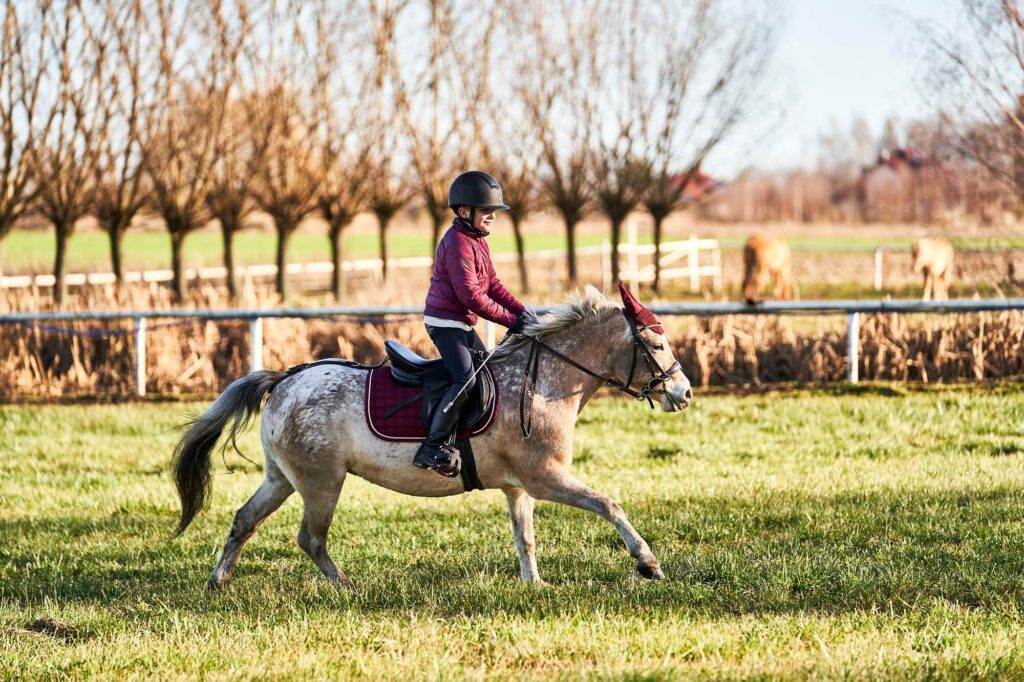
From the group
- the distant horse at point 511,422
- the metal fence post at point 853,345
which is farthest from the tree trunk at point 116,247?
the distant horse at point 511,422

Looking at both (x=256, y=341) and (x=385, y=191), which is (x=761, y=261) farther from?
(x=256, y=341)

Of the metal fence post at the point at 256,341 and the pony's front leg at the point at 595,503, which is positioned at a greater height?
the metal fence post at the point at 256,341

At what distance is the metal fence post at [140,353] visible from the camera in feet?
53.0

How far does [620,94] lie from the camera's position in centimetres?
2647

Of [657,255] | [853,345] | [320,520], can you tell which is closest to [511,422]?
[320,520]

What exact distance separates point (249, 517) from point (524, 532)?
174cm

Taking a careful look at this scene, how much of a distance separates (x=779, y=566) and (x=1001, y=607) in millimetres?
1360

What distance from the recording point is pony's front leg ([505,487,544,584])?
7.15m

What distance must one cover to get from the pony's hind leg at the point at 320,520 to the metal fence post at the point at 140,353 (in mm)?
9677

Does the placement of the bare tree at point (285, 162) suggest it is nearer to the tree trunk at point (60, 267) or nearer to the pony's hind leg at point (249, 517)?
the tree trunk at point (60, 267)

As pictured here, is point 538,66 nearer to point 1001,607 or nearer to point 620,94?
point 620,94

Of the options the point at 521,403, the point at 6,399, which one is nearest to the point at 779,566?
the point at 521,403

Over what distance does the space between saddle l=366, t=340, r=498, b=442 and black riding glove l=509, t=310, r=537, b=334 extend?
0.28 metres

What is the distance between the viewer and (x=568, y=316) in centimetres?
728
